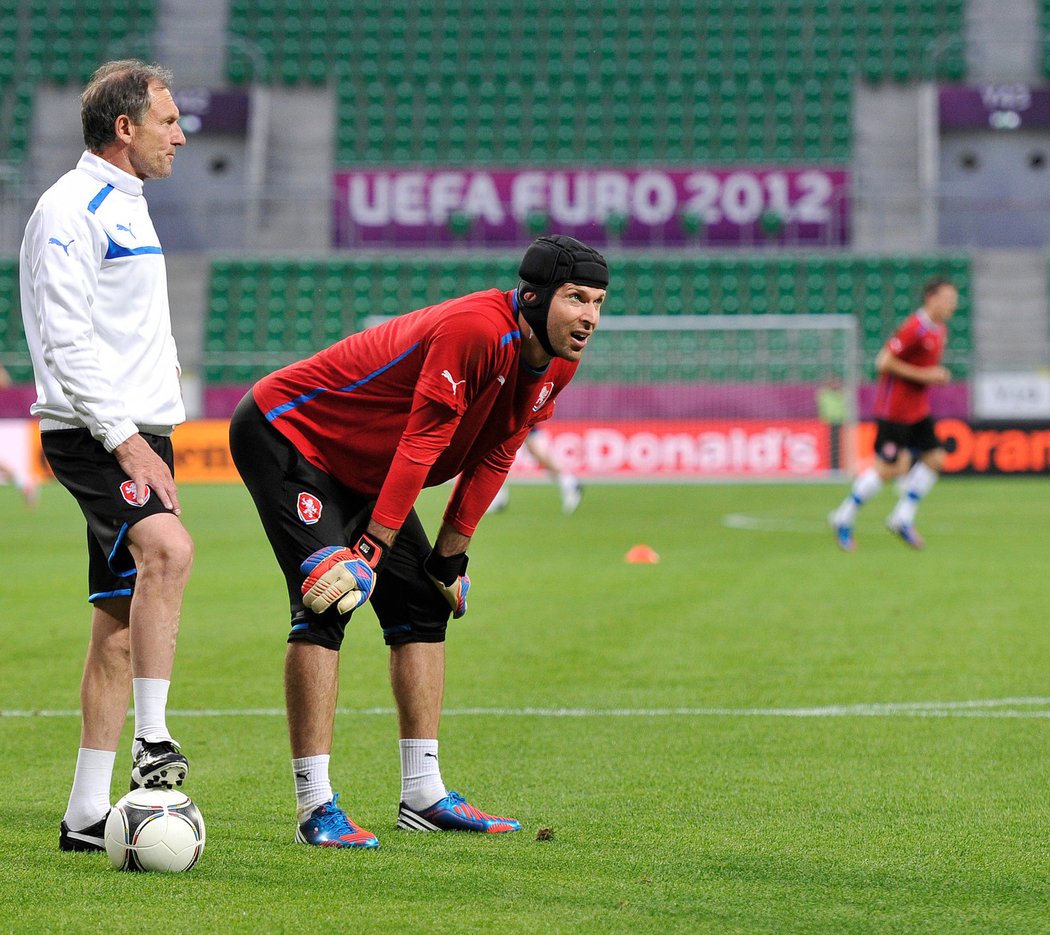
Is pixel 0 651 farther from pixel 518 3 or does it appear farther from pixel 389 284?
pixel 518 3

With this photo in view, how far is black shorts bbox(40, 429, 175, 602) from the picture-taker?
4316mm

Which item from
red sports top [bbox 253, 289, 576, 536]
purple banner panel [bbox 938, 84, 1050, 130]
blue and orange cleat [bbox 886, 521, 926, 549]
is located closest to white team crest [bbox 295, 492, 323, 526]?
red sports top [bbox 253, 289, 576, 536]

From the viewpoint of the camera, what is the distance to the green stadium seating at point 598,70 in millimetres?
33344

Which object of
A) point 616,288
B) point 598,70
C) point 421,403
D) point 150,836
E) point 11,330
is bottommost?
Answer: point 150,836

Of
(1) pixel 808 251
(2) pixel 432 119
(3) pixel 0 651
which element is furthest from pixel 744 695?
(2) pixel 432 119

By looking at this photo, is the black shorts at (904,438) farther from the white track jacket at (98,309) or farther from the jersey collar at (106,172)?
the jersey collar at (106,172)

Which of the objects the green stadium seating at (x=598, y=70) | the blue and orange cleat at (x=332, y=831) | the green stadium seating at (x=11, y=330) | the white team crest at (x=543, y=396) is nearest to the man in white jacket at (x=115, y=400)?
the blue and orange cleat at (x=332, y=831)

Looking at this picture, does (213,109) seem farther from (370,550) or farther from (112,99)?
(370,550)

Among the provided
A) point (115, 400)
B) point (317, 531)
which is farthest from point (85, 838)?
point (115, 400)

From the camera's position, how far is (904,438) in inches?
588

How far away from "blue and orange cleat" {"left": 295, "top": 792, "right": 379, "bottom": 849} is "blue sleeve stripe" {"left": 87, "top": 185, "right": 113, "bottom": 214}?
1.82 metres

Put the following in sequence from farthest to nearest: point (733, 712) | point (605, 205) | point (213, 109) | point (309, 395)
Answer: point (213, 109) < point (605, 205) < point (733, 712) < point (309, 395)

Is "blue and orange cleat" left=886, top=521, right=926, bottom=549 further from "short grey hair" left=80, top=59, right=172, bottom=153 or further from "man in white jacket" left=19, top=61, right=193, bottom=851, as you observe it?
"short grey hair" left=80, top=59, right=172, bottom=153

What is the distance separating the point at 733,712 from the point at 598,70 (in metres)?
29.5
